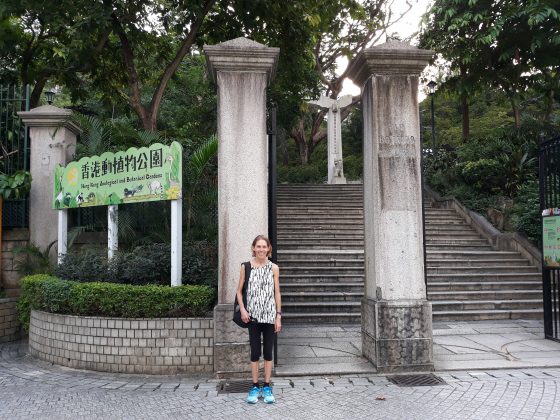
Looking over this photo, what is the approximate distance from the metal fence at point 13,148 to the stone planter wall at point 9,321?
1.54m

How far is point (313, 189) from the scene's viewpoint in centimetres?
1675

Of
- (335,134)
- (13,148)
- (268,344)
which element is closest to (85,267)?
(268,344)

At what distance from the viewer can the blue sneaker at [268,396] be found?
14.8 feet

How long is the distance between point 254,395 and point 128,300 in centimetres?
214

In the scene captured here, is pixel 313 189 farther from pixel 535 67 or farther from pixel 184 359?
pixel 184 359

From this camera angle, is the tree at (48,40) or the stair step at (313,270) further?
the stair step at (313,270)

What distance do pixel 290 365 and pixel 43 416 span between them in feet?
9.07

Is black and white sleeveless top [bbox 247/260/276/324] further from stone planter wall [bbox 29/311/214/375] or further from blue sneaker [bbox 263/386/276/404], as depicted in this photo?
stone planter wall [bbox 29/311/214/375]

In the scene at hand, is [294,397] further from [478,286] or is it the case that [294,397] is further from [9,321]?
[478,286]

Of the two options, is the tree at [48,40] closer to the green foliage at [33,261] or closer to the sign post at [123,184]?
the sign post at [123,184]

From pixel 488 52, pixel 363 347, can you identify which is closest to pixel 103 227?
pixel 363 347

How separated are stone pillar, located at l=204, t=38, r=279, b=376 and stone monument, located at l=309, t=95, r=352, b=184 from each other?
14.8m

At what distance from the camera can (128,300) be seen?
18.7 feet

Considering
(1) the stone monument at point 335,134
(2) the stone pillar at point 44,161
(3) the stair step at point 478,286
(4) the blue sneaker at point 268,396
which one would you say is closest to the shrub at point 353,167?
(1) the stone monument at point 335,134
